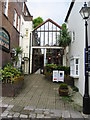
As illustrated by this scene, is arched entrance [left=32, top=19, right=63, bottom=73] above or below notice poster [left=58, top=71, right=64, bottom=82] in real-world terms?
above

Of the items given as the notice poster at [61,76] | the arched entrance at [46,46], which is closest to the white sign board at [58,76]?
the notice poster at [61,76]

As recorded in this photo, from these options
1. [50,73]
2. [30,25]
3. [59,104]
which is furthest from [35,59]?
[59,104]

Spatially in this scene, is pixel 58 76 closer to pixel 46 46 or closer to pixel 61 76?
pixel 61 76

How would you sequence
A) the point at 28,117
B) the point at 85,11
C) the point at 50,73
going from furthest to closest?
the point at 50,73
the point at 85,11
the point at 28,117

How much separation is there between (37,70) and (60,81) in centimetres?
875

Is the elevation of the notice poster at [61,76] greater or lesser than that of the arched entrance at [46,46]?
lesser

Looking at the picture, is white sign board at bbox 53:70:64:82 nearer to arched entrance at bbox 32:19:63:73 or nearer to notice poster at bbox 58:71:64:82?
notice poster at bbox 58:71:64:82

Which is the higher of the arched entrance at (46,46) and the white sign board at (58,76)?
the arched entrance at (46,46)

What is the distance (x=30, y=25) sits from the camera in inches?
854

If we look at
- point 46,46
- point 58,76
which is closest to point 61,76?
point 58,76

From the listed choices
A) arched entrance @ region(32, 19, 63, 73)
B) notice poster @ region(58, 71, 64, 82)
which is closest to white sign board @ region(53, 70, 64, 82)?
notice poster @ region(58, 71, 64, 82)

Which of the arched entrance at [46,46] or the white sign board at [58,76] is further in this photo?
the arched entrance at [46,46]

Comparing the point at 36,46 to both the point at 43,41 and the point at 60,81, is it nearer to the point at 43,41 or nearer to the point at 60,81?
the point at 43,41

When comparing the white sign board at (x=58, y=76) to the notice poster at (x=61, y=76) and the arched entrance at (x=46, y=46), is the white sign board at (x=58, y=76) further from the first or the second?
the arched entrance at (x=46, y=46)
